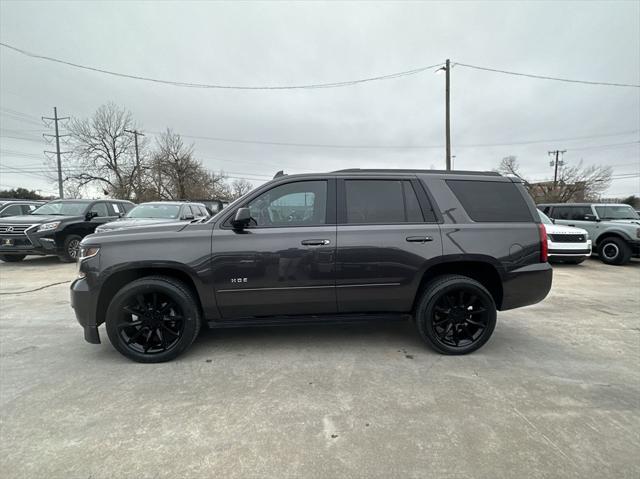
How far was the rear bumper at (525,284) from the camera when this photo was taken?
3.56 metres

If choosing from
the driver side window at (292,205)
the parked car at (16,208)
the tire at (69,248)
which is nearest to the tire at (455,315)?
the driver side window at (292,205)

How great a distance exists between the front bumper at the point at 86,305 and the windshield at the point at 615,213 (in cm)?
1315

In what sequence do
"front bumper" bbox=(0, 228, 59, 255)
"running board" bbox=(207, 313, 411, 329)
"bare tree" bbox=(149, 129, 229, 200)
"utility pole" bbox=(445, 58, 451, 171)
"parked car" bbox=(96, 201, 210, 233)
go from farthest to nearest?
"bare tree" bbox=(149, 129, 229, 200)
"utility pole" bbox=(445, 58, 451, 171)
"parked car" bbox=(96, 201, 210, 233)
"front bumper" bbox=(0, 228, 59, 255)
"running board" bbox=(207, 313, 411, 329)

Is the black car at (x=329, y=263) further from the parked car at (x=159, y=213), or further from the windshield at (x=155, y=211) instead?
the windshield at (x=155, y=211)

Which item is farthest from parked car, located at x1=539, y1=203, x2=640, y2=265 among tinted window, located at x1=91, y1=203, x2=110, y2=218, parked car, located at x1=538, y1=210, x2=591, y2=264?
tinted window, located at x1=91, y1=203, x2=110, y2=218

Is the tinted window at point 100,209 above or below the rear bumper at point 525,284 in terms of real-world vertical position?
above

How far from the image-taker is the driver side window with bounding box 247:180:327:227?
11.3 ft

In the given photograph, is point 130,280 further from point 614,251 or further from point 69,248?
point 614,251

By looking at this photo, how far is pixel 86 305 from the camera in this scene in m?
3.26

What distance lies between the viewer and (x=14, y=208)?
1199 centimetres

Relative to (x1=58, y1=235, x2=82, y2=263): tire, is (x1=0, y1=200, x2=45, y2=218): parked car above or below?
above

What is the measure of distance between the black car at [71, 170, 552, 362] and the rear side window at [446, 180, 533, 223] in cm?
1

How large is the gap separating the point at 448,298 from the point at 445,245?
1.86 feet

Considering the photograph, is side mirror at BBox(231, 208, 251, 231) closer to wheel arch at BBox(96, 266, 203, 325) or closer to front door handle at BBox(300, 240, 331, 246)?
front door handle at BBox(300, 240, 331, 246)
